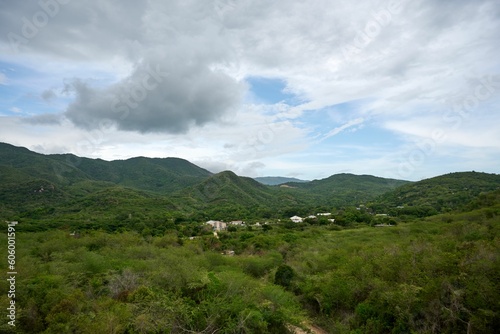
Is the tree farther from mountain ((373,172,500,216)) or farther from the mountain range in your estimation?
mountain ((373,172,500,216))

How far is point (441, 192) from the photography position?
91.6 metres

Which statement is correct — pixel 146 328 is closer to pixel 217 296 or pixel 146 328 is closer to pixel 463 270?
pixel 217 296

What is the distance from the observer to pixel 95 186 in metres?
138

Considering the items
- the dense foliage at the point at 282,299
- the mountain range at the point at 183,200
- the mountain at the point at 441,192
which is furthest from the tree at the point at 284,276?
the mountain at the point at 441,192

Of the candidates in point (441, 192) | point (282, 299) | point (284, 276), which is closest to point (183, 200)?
point (441, 192)

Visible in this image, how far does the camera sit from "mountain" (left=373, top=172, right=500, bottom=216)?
75.0 meters

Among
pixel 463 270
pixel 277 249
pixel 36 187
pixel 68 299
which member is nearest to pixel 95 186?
pixel 36 187

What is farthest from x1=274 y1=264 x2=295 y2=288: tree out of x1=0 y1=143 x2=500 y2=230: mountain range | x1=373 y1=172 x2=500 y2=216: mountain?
x1=373 y1=172 x2=500 y2=216: mountain

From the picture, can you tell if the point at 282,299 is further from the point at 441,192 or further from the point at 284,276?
the point at 441,192

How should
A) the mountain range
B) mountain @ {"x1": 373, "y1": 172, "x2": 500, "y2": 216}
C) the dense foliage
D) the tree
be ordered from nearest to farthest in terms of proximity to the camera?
the dense foliage → the tree → mountain @ {"x1": 373, "y1": 172, "x2": 500, "y2": 216} → the mountain range

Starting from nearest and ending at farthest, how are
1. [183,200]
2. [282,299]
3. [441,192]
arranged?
[282,299] < [441,192] < [183,200]

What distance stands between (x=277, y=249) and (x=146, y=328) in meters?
27.3

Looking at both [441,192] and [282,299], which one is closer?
[282,299]

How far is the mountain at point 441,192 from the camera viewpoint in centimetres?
7500
